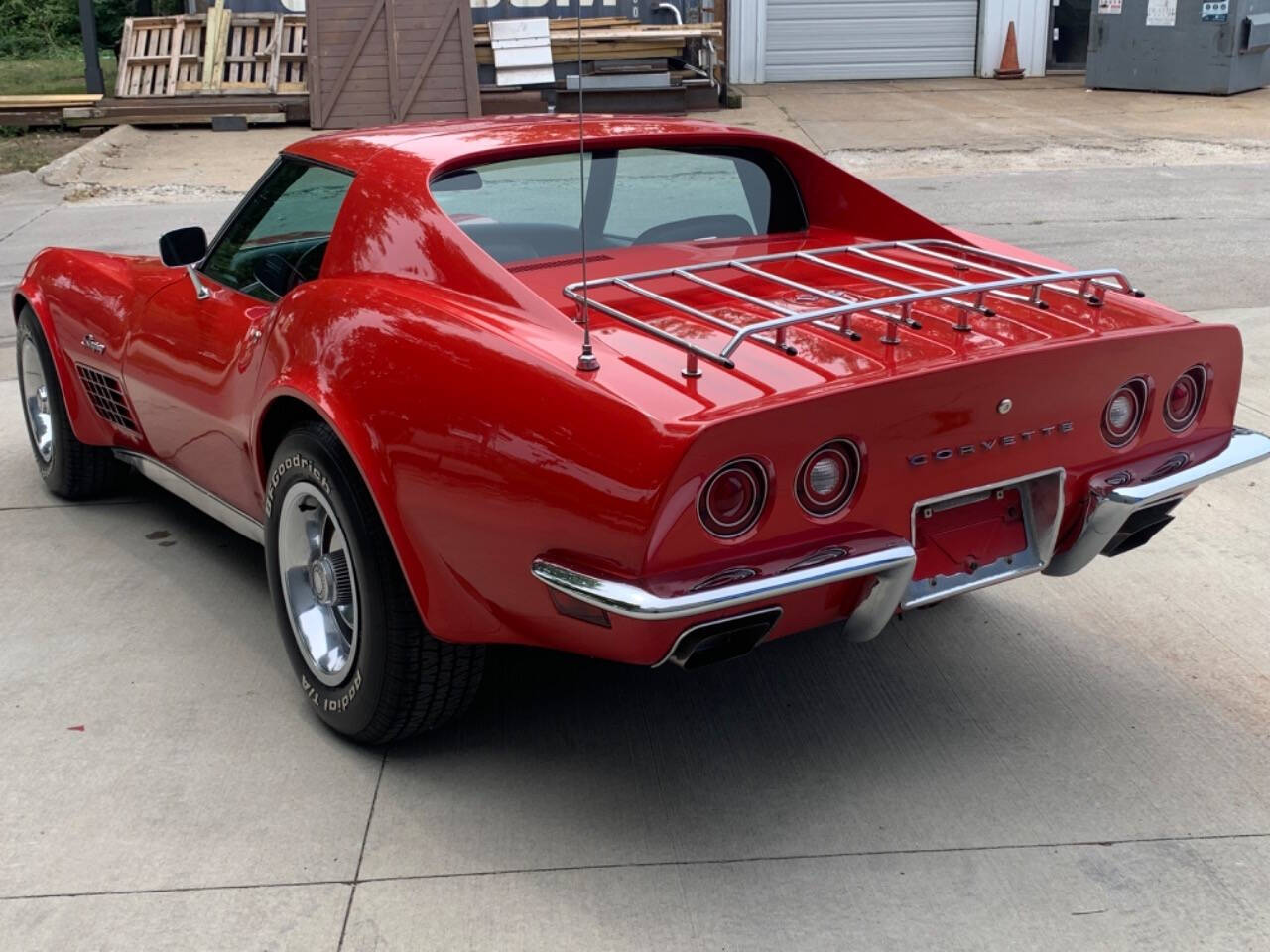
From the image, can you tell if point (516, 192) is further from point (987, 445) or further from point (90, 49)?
point (90, 49)

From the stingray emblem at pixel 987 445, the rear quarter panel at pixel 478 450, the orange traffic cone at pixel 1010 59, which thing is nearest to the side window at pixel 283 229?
the rear quarter panel at pixel 478 450

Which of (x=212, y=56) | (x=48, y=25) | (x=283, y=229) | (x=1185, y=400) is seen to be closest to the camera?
(x=1185, y=400)

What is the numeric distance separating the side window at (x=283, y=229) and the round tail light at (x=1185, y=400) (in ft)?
7.01

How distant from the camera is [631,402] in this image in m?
2.79

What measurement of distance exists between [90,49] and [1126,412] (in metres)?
17.0

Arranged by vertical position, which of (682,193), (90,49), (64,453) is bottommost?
(64,453)

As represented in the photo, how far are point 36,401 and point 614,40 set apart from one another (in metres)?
13.7

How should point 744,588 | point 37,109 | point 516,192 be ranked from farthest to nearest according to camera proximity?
point 37,109, point 516,192, point 744,588

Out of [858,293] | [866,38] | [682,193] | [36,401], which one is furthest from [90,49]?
[858,293]

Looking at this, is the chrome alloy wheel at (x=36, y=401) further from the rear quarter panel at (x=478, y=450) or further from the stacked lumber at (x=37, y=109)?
the stacked lumber at (x=37, y=109)

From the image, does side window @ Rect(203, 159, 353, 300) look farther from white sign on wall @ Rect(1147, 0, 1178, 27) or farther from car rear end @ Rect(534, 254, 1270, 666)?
white sign on wall @ Rect(1147, 0, 1178, 27)

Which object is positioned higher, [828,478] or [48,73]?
[828,478]

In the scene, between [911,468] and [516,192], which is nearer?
[911,468]

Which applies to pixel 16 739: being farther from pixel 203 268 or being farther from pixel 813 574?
pixel 813 574
